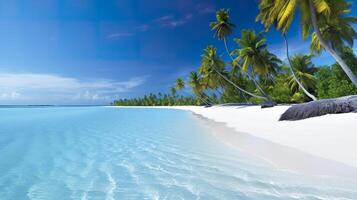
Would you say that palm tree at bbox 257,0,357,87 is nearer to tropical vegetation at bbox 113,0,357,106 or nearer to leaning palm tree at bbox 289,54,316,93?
tropical vegetation at bbox 113,0,357,106

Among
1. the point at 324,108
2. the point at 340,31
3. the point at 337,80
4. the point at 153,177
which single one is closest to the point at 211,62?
the point at 337,80

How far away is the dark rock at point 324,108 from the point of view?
9.86m

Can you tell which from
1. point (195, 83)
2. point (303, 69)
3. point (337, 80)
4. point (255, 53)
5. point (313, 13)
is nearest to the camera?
point (313, 13)

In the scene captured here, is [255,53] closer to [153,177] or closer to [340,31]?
[340,31]

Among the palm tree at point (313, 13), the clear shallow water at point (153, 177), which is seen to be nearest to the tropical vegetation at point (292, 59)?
the palm tree at point (313, 13)

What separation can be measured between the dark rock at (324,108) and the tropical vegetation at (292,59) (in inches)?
99.0

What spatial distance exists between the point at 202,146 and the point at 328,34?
1522cm

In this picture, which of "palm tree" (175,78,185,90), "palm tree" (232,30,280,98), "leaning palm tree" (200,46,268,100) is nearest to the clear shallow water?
"palm tree" (232,30,280,98)

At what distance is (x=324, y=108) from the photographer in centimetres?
1032

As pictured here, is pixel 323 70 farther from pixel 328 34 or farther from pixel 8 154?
pixel 8 154

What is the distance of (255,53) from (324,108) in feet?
55.3

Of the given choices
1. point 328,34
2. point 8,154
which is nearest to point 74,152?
point 8,154

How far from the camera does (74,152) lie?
7.08 meters

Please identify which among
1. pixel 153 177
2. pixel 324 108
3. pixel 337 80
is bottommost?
pixel 153 177
